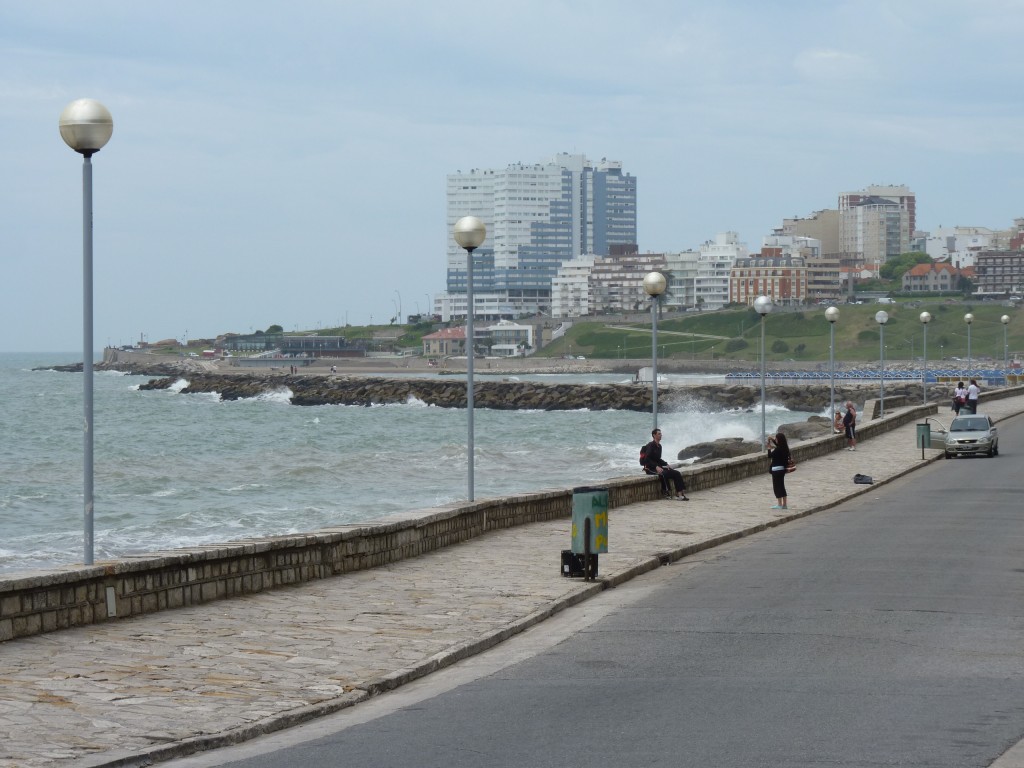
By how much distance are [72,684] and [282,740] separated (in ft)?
5.34

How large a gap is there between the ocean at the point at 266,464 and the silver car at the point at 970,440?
40.2 ft

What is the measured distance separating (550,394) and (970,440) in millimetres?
82652

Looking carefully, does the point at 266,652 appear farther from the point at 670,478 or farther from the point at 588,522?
the point at 670,478

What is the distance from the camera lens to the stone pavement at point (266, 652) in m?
7.84

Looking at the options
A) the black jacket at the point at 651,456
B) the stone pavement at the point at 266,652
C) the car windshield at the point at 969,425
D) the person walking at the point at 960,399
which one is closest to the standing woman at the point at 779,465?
the black jacket at the point at 651,456

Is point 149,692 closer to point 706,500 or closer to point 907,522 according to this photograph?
point 907,522

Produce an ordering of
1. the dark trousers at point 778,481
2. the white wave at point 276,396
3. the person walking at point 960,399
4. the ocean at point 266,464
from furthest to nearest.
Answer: the white wave at point 276,396 → the person walking at point 960,399 → the ocean at point 266,464 → the dark trousers at point 778,481

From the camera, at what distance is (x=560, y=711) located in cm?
845

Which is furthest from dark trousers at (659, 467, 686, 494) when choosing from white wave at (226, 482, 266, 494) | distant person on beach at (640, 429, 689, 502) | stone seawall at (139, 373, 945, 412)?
stone seawall at (139, 373, 945, 412)

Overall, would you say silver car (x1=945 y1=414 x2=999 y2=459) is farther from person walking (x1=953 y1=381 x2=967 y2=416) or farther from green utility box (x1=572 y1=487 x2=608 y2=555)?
green utility box (x1=572 y1=487 x2=608 y2=555)

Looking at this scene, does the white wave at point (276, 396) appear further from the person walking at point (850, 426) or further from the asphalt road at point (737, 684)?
the asphalt road at point (737, 684)

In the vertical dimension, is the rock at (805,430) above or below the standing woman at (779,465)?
below

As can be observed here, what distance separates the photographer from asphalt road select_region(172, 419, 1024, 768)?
7402mm

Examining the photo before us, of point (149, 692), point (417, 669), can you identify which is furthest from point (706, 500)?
point (149, 692)
